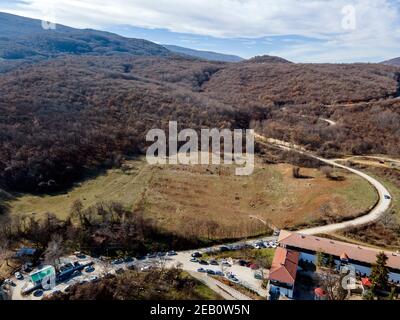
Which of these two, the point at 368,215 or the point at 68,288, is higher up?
the point at 368,215

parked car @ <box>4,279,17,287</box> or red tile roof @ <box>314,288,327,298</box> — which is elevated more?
red tile roof @ <box>314,288,327,298</box>

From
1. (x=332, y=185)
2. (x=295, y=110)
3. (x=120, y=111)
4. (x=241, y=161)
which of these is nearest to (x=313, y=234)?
(x=332, y=185)

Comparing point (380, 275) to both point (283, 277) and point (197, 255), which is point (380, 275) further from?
point (197, 255)

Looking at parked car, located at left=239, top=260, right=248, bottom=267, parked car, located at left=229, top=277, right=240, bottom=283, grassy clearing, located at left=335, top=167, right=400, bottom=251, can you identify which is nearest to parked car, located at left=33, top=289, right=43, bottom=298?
parked car, located at left=229, top=277, right=240, bottom=283

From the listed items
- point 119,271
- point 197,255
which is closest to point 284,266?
point 197,255

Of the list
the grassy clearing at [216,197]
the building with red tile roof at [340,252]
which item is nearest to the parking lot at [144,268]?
the building with red tile roof at [340,252]

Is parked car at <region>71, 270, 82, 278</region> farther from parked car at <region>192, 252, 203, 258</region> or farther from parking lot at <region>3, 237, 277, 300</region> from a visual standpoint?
parked car at <region>192, 252, 203, 258</region>
